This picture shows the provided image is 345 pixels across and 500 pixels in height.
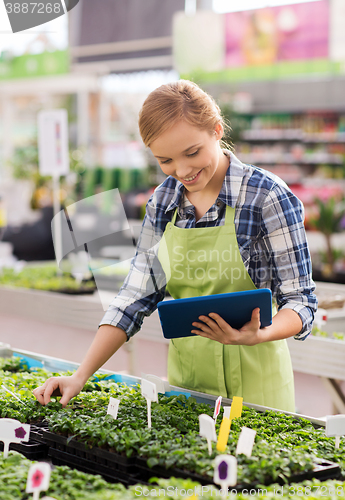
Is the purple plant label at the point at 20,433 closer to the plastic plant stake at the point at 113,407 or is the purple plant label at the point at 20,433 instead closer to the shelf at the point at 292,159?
the plastic plant stake at the point at 113,407

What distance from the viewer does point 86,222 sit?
693 cm

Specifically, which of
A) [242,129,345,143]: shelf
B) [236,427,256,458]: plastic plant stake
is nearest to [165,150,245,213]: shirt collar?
[236,427,256,458]: plastic plant stake

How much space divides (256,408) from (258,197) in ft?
1.81

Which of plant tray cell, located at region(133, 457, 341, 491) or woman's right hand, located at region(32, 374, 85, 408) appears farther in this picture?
woman's right hand, located at region(32, 374, 85, 408)

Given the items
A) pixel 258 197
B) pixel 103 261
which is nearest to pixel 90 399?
pixel 258 197

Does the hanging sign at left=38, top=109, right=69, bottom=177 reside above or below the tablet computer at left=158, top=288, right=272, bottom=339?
above

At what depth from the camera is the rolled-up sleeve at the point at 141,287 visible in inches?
60.5

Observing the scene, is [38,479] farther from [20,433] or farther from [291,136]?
[291,136]

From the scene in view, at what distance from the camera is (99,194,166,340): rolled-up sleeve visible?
60.5 inches

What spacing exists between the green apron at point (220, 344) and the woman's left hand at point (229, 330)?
24 centimetres

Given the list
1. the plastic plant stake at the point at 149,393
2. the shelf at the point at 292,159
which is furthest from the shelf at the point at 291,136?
the plastic plant stake at the point at 149,393

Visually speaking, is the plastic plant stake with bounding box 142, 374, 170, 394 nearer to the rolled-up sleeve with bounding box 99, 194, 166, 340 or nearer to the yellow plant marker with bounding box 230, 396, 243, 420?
the rolled-up sleeve with bounding box 99, 194, 166, 340

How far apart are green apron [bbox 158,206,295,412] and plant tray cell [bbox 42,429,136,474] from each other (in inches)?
18.3

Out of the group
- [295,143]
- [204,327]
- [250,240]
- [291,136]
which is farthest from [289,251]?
[295,143]
